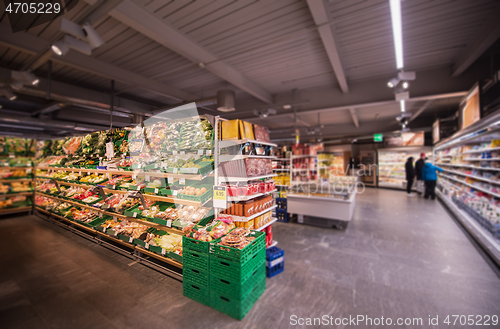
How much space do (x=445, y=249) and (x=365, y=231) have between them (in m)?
1.45

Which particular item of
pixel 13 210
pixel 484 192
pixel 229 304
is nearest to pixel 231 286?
pixel 229 304

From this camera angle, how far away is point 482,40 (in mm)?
3590

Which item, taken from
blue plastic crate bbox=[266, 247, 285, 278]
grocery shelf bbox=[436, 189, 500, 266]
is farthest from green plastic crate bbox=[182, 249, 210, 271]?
grocery shelf bbox=[436, 189, 500, 266]

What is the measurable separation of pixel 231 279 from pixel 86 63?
204 inches

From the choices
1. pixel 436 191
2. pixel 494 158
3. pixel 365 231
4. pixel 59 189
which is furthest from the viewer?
pixel 436 191

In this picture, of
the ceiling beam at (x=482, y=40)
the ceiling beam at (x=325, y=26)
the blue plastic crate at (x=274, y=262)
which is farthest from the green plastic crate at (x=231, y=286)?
the ceiling beam at (x=482, y=40)

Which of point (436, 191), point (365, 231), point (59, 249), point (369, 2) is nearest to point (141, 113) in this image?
point (59, 249)

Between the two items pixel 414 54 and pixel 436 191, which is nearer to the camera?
pixel 414 54

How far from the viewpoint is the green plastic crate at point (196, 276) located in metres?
2.12

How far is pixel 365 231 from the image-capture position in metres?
5.10

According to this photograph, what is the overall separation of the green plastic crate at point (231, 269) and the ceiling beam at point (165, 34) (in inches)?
138

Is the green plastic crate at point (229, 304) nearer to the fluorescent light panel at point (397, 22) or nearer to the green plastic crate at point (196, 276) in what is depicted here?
the green plastic crate at point (196, 276)

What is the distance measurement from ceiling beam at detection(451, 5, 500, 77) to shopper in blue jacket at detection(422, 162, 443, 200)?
587cm

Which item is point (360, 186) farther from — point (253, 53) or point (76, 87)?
point (76, 87)
